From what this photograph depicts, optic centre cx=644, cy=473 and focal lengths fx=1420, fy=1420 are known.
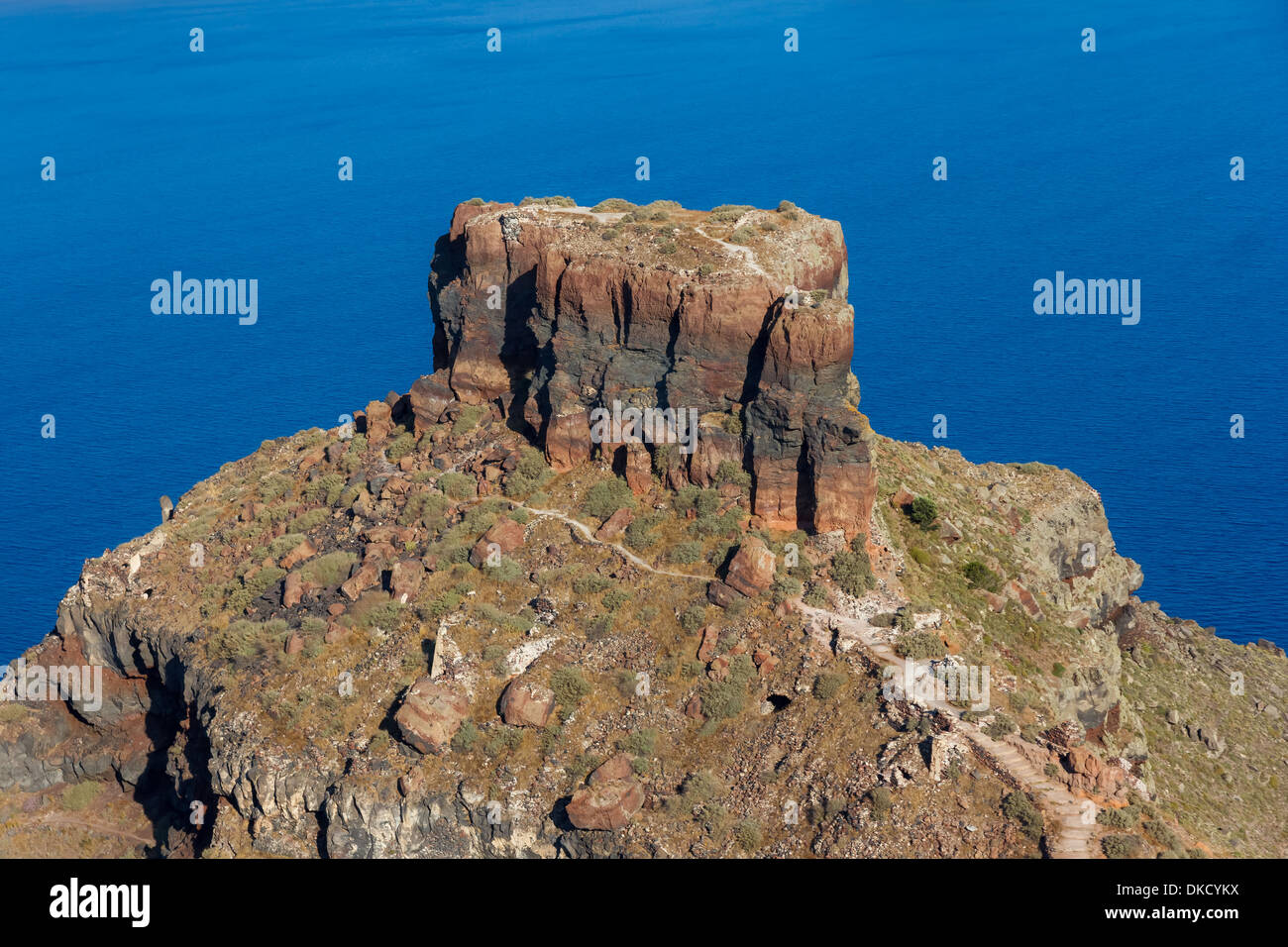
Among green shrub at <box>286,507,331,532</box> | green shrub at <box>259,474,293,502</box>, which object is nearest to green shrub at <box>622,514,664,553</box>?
green shrub at <box>286,507,331,532</box>

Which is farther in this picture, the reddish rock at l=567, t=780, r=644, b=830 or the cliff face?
the cliff face

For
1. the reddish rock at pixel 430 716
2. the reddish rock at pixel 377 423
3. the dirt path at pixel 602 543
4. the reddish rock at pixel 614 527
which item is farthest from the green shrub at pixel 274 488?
the reddish rock at pixel 430 716

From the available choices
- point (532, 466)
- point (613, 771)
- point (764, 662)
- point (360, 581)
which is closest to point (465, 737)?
point (613, 771)

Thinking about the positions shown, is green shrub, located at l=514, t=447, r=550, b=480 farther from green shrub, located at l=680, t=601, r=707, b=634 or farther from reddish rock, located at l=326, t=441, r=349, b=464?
reddish rock, located at l=326, t=441, r=349, b=464

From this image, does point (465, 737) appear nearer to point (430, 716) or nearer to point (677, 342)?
point (430, 716)

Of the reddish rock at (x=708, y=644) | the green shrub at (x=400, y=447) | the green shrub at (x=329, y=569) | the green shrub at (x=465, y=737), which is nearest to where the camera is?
the green shrub at (x=465, y=737)

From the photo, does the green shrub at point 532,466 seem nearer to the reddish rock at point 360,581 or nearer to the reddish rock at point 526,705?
the reddish rock at point 360,581

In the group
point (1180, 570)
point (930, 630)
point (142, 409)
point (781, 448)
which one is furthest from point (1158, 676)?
point (142, 409)
